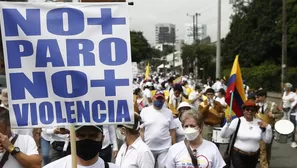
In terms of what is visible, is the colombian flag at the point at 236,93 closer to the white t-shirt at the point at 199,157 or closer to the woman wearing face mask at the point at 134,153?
the woman wearing face mask at the point at 134,153

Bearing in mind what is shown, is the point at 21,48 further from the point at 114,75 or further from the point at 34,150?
the point at 34,150

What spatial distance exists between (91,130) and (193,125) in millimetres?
1389

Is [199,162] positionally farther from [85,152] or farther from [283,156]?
[283,156]

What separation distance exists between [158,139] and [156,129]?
0.15m

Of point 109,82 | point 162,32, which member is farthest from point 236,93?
point 162,32

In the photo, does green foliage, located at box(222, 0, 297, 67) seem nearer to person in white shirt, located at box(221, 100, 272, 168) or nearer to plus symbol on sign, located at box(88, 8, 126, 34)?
person in white shirt, located at box(221, 100, 272, 168)

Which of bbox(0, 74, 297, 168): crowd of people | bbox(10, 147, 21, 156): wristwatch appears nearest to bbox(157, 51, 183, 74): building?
bbox(0, 74, 297, 168): crowd of people

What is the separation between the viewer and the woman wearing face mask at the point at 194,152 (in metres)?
4.23

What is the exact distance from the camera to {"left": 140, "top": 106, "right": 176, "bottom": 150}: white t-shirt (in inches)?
277

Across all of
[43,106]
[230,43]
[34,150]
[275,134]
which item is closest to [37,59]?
[43,106]

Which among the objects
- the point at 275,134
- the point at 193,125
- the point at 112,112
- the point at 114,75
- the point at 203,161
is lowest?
the point at 275,134

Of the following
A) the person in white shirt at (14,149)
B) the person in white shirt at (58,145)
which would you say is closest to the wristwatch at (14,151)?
the person in white shirt at (14,149)

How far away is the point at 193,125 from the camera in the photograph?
4367 millimetres

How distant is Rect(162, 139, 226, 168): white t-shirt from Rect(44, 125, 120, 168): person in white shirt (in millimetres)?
1223
